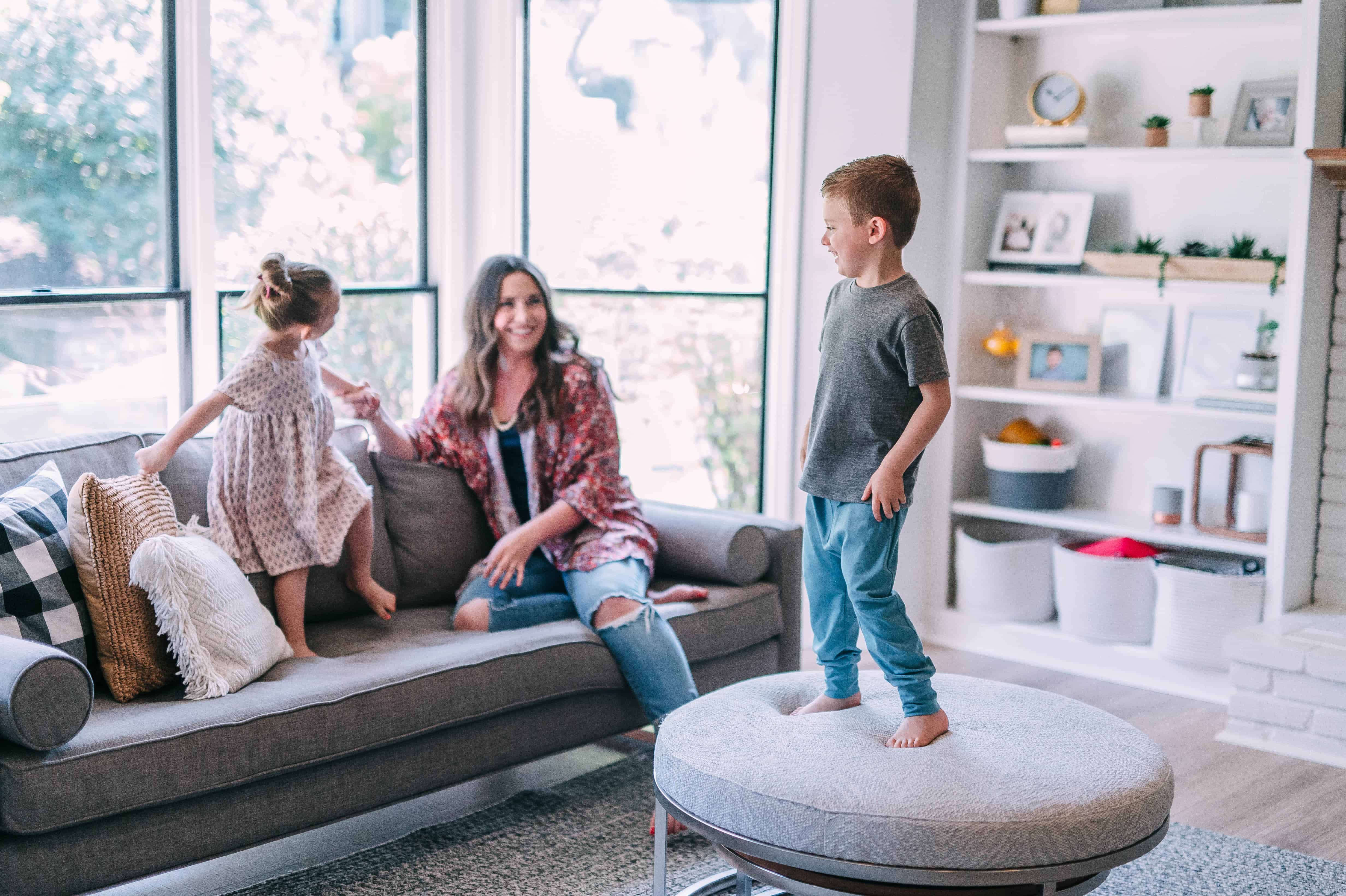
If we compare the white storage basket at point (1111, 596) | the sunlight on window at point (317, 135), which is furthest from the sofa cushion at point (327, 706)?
the white storage basket at point (1111, 596)

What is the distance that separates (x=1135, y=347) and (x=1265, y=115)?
0.76 m

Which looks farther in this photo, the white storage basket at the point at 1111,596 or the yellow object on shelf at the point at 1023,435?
the yellow object on shelf at the point at 1023,435

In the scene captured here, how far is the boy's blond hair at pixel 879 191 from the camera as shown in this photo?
6.45 ft

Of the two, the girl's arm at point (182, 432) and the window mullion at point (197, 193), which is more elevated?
the window mullion at point (197, 193)

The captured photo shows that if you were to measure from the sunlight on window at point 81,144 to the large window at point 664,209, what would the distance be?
1210 mm

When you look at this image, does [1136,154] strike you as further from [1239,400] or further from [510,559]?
[510,559]

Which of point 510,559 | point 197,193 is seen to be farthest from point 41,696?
point 197,193

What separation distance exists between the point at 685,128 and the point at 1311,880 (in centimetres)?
262

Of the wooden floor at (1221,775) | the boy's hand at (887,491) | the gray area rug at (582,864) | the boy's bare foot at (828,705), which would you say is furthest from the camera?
the wooden floor at (1221,775)

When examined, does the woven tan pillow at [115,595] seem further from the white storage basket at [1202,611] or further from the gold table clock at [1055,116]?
the gold table clock at [1055,116]

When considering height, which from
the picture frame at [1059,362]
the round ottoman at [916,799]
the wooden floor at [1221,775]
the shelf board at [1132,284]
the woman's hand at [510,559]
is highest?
the shelf board at [1132,284]

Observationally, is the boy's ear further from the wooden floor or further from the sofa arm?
the wooden floor

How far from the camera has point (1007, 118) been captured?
13.4 ft

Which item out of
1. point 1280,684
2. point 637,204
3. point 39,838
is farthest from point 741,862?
point 637,204
